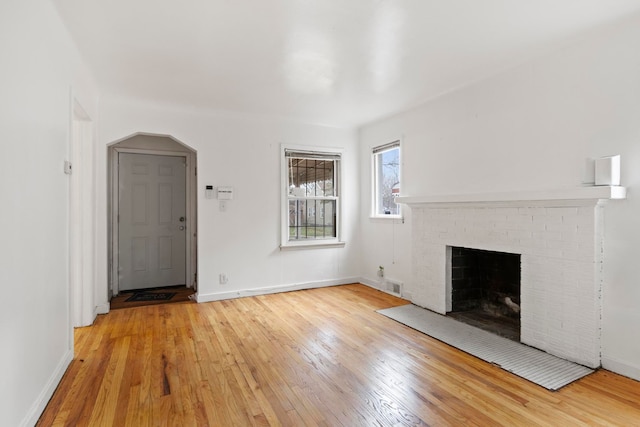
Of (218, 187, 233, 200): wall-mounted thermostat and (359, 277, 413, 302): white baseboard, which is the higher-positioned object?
(218, 187, 233, 200): wall-mounted thermostat

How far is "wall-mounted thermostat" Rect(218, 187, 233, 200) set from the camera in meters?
4.48

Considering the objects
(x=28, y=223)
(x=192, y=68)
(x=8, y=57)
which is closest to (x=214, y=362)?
(x=28, y=223)

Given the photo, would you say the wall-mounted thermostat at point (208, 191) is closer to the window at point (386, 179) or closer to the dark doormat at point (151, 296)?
the dark doormat at point (151, 296)

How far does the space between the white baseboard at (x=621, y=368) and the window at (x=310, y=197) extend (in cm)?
342

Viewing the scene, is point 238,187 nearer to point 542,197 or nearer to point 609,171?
point 542,197

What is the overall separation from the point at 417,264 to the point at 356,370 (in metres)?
1.90

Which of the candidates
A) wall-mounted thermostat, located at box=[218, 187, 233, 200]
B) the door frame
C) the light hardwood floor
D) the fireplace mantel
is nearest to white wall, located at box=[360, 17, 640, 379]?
the fireplace mantel

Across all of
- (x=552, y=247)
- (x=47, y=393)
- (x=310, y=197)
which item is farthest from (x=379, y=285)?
(x=47, y=393)

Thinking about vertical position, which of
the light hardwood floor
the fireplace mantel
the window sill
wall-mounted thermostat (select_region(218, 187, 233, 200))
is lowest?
the light hardwood floor

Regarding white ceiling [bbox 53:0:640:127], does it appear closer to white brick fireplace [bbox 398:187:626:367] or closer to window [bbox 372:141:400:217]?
window [bbox 372:141:400:217]

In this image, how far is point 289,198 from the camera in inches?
196

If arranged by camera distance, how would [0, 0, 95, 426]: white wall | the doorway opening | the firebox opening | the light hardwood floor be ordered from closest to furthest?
[0, 0, 95, 426]: white wall, the light hardwood floor, the firebox opening, the doorway opening

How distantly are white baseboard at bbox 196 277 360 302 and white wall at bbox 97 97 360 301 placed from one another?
0.5 inches

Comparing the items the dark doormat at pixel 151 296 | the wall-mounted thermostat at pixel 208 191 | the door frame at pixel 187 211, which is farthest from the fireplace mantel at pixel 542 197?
the dark doormat at pixel 151 296
